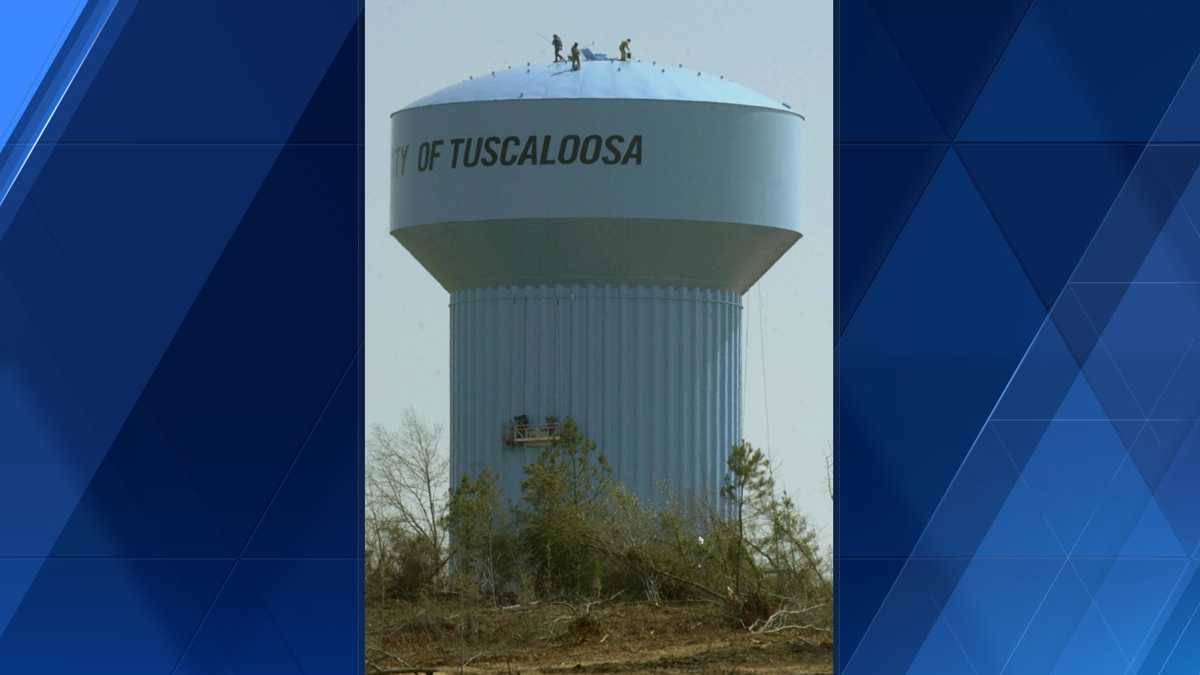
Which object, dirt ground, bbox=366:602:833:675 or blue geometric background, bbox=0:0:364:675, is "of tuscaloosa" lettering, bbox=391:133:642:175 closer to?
dirt ground, bbox=366:602:833:675

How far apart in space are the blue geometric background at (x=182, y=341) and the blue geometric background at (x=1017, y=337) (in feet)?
5.80

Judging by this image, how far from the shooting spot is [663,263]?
18016 millimetres

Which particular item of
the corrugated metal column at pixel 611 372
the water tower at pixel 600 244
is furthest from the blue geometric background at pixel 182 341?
the corrugated metal column at pixel 611 372

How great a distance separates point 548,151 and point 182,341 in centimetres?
1097

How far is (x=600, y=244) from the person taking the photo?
17531 mm

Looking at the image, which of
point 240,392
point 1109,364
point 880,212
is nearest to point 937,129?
point 880,212

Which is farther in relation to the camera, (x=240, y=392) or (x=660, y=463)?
(x=660, y=463)

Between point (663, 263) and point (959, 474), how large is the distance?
11.6 m

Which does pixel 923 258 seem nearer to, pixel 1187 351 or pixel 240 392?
pixel 1187 351

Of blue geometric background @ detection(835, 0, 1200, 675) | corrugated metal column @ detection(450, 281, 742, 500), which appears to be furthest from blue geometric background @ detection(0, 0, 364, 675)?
corrugated metal column @ detection(450, 281, 742, 500)

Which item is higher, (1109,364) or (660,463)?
(660,463)

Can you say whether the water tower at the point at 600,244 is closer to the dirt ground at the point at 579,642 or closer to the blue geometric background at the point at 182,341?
the dirt ground at the point at 579,642

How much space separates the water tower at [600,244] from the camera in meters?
17.2

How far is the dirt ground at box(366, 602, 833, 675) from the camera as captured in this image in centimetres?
1579
